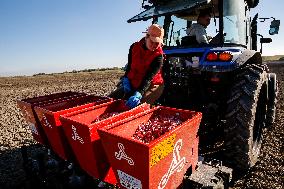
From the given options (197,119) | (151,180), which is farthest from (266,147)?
(151,180)

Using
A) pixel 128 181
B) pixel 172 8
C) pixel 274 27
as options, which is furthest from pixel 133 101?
pixel 274 27

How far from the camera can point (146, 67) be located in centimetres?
406

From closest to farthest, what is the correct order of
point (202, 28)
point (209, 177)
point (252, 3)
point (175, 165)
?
point (175, 165)
point (209, 177)
point (202, 28)
point (252, 3)

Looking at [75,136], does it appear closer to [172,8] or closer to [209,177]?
[209,177]

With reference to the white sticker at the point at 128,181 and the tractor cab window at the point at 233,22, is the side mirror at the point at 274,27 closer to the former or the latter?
the tractor cab window at the point at 233,22

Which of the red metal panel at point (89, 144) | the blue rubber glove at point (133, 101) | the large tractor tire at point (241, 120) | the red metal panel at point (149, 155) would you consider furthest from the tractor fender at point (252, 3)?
the red metal panel at point (89, 144)

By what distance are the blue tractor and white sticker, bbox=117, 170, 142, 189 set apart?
1743 millimetres

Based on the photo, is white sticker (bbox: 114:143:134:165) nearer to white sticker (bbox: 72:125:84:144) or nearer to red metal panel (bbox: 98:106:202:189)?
red metal panel (bbox: 98:106:202:189)

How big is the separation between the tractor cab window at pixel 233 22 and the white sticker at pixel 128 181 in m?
2.89

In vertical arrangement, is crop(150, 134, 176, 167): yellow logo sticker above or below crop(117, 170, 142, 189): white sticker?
above

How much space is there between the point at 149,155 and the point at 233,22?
3157 millimetres

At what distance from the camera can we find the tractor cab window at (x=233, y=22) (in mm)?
4426

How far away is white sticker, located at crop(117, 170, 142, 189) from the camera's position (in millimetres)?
2393

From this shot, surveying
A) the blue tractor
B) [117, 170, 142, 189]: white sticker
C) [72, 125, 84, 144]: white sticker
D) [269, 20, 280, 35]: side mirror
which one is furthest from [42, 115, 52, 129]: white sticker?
[269, 20, 280, 35]: side mirror
